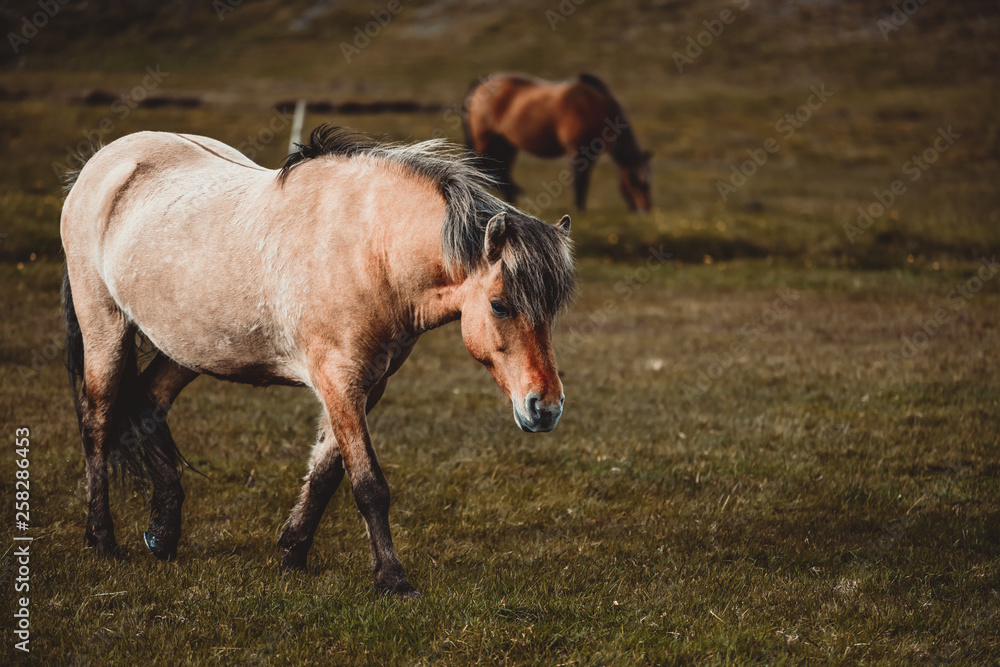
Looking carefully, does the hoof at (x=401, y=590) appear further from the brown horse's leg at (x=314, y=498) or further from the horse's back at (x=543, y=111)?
the horse's back at (x=543, y=111)

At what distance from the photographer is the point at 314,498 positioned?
4887 millimetres

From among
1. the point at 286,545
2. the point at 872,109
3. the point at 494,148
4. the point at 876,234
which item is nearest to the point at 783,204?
the point at 876,234

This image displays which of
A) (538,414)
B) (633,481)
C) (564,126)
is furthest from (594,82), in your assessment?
(538,414)

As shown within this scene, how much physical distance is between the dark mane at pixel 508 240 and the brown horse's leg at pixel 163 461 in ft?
5.53

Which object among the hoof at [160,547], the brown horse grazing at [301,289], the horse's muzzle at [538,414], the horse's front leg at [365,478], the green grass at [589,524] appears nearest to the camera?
the horse's muzzle at [538,414]

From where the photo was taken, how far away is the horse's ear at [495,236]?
4023mm

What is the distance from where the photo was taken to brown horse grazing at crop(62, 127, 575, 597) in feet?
13.8

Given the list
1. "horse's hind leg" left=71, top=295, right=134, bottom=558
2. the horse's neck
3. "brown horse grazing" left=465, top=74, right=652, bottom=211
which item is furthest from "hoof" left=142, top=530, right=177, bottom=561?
"brown horse grazing" left=465, top=74, right=652, bottom=211

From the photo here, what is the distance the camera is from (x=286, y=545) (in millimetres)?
4930

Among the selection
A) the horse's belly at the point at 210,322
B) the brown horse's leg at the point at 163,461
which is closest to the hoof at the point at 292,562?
the brown horse's leg at the point at 163,461

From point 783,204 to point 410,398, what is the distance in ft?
62.8

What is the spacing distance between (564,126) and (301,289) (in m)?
16.8

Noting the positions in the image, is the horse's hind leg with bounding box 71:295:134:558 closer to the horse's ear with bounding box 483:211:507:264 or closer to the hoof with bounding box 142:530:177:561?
the hoof with bounding box 142:530:177:561

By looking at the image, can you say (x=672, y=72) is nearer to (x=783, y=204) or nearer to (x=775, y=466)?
(x=783, y=204)
